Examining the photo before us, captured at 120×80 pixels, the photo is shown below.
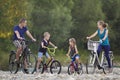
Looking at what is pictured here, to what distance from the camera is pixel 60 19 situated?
171 ft

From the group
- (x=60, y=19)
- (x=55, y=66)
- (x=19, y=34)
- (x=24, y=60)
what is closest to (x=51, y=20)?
(x=60, y=19)

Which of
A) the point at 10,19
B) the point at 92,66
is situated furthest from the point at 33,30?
the point at 92,66

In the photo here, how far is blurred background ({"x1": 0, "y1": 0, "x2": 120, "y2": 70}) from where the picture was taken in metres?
40.4

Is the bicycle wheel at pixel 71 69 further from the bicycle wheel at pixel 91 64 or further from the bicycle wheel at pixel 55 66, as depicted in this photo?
the bicycle wheel at pixel 91 64

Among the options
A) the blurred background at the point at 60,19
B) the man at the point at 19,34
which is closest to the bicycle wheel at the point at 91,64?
the man at the point at 19,34

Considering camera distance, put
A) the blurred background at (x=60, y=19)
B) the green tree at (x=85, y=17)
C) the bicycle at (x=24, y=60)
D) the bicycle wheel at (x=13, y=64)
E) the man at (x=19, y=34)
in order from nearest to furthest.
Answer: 1. the man at (x=19, y=34)
2. the bicycle at (x=24, y=60)
3. the bicycle wheel at (x=13, y=64)
4. the blurred background at (x=60, y=19)
5. the green tree at (x=85, y=17)

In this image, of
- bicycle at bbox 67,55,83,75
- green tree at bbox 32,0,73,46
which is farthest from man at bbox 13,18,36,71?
green tree at bbox 32,0,73,46

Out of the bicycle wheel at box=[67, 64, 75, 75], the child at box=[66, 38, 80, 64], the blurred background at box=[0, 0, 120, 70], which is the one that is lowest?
the bicycle wheel at box=[67, 64, 75, 75]

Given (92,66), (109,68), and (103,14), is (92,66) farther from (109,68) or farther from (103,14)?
(103,14)

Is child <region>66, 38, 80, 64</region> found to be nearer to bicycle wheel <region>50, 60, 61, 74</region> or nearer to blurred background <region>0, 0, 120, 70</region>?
bicycle wheel <region>50, 60, 61, 74</region>

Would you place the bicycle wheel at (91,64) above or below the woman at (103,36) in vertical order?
below

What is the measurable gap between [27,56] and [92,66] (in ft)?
8.15

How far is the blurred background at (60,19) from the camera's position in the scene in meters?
40.4

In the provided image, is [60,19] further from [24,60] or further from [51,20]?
[24,60]
